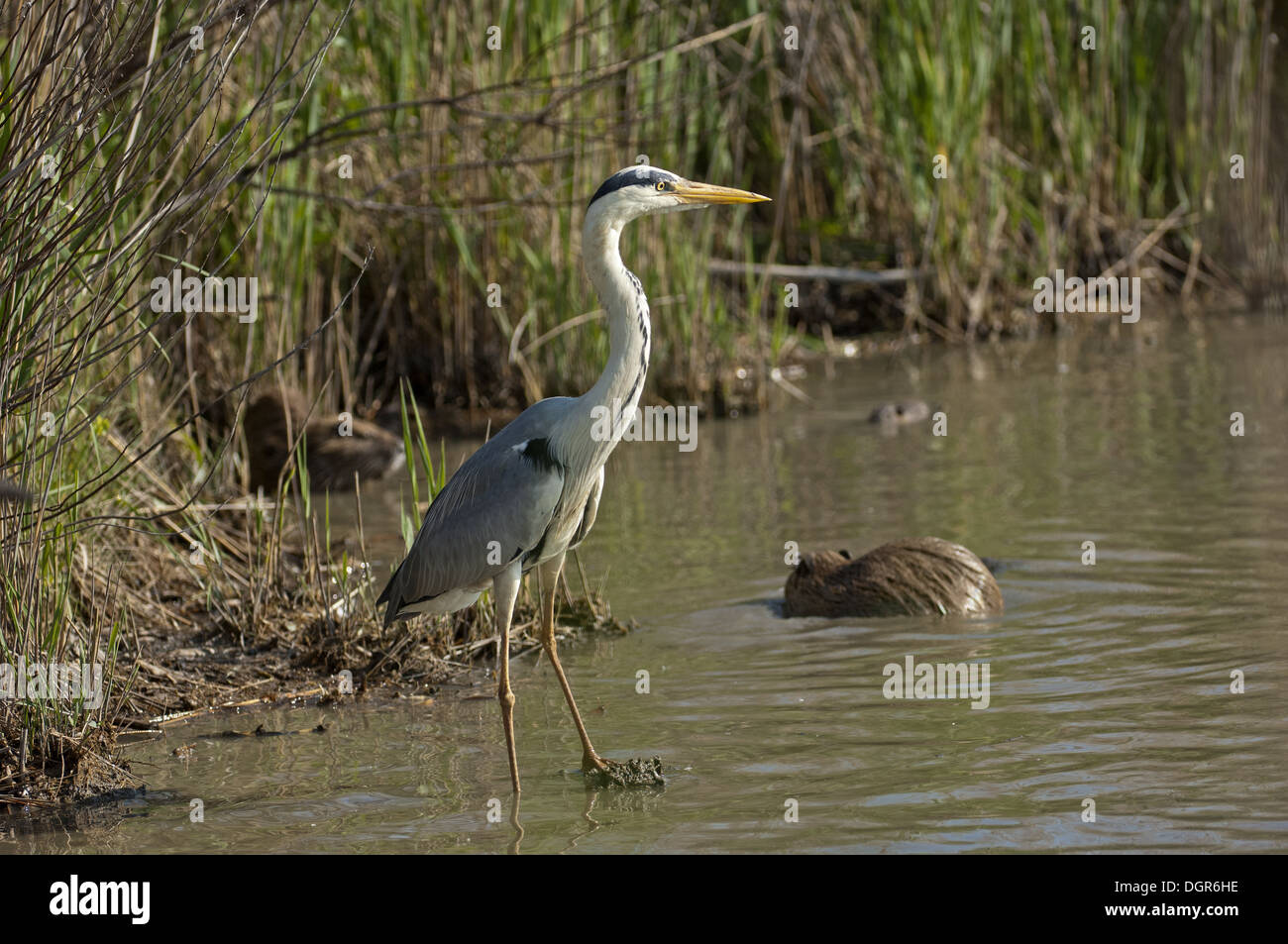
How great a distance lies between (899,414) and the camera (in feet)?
38.5

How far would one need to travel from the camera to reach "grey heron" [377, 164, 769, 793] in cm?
536

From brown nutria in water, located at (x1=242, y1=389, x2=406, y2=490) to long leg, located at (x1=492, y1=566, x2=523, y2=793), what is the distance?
509 centimetres

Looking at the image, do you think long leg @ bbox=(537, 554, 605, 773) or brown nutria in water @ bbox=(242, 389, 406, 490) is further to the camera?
brown nutria in water @ bbox=(242, 389, 406, 490)

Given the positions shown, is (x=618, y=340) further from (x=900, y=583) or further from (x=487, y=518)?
(x=900, y=583)

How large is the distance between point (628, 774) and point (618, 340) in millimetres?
1380

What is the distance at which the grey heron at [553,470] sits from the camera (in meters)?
5.36

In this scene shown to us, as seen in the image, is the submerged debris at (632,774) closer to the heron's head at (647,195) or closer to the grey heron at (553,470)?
the grey heron at (553,470)

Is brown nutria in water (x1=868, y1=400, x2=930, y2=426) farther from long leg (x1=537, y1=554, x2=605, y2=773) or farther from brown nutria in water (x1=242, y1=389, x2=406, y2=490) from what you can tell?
long leg (x1=537, y1=554, x2=605, y2=773)

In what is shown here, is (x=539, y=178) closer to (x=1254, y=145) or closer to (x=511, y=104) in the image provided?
(x=511, y=104)

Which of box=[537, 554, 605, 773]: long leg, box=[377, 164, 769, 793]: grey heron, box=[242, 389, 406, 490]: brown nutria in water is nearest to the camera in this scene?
box=[537, 554, 605, 773]: long leg

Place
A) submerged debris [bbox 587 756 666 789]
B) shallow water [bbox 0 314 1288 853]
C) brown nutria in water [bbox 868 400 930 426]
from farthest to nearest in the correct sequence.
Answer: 1. brown nutria in water [bbox 868 400 930 426]
2. submerged debris [bbox 587 756 666 789]
3. shallow water [bbox 0 314 1288 853]

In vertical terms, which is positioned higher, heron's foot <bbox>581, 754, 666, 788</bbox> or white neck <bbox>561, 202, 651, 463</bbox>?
white neck <bbox>561, 202, 651, 463</bbox>

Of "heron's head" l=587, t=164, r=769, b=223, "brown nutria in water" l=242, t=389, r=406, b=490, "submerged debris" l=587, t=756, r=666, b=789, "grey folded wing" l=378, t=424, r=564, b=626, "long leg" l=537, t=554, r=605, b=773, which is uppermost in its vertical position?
"heron's head" l=587, t=164, r=769, b=223

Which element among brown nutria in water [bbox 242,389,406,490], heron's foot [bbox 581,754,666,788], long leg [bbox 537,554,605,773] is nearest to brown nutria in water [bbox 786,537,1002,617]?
long leg [bbox 537,554,605,773]
